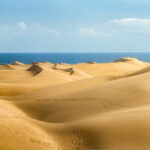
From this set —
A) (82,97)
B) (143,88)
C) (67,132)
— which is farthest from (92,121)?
(143,88)

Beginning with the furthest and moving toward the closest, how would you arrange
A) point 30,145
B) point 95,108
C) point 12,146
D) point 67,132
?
point 95,108
point 67,132
point 30,145
point 12,146

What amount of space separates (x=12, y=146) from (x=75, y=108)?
328 cm

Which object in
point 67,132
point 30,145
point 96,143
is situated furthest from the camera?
point 67,132

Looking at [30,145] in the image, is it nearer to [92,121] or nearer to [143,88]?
[92,121]

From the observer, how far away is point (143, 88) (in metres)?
8.27

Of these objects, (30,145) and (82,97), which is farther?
(82,97)

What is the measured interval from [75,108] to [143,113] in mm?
2335

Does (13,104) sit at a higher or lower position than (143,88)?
lower

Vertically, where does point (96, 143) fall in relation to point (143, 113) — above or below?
below

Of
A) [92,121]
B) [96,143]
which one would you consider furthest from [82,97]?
[96,143]

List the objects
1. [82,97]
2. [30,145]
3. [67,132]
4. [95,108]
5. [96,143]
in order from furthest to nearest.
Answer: [82,97]
[95,108]
[67,132]
[96,143]
[30,145]

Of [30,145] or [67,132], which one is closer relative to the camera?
[30,145]

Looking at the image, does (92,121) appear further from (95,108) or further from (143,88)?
(143,88)

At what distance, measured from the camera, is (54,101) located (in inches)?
316
